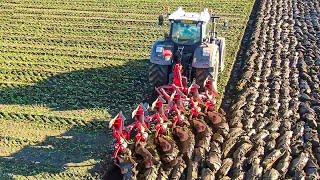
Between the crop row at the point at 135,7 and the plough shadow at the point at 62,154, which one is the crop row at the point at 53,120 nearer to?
the plough shadow at the point at 62,154

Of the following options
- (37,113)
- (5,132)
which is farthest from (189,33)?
(5,132)

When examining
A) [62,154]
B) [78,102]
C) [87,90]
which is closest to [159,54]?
[87,90]

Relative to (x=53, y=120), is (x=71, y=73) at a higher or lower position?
higher

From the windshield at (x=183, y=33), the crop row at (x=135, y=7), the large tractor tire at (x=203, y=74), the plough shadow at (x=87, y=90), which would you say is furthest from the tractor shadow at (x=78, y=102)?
the crop row at (x=135, y=7)

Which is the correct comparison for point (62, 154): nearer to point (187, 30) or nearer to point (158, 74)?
point (158, 74)

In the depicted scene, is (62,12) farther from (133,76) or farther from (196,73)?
(196,73)
